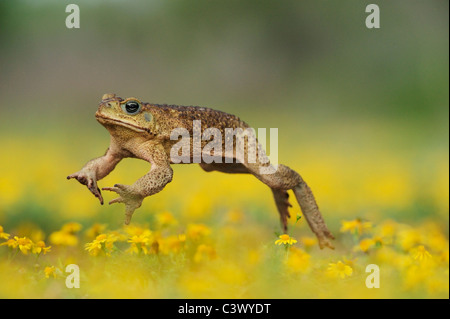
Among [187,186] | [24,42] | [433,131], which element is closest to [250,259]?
[187,186]

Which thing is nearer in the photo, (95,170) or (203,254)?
(95,170)

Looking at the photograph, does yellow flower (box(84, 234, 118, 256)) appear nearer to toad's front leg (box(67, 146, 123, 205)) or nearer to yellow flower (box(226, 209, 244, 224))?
toad's front leg (box(67, 146, 123, 205))

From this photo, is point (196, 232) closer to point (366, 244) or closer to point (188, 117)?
point (188, 117)

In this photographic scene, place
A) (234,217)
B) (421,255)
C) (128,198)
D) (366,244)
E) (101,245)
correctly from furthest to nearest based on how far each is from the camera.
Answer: (234,217) → (366,244) → (421,255) → (101,245) → (128,198)

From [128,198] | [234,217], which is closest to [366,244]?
[234,217]

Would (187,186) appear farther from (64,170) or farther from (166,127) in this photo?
(166,127)

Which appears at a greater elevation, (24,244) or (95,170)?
(95,170)

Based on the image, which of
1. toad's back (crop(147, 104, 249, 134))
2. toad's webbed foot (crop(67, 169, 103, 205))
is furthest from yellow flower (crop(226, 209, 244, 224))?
toad's webbed foot (crop(67, 169, 103, 205))
